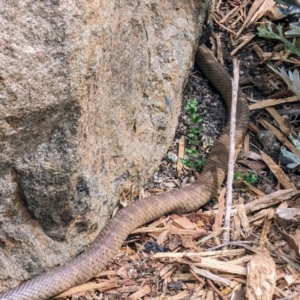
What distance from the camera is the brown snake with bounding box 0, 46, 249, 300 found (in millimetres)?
4188

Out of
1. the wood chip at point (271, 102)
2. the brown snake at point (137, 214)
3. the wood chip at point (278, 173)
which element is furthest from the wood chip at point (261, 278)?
the wood chip at point (271, 102)

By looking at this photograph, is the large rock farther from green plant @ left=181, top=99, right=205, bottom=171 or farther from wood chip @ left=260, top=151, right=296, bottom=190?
wood chip @ left=260, top=151, right=296, bottom=190

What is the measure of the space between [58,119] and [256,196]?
6.21ft

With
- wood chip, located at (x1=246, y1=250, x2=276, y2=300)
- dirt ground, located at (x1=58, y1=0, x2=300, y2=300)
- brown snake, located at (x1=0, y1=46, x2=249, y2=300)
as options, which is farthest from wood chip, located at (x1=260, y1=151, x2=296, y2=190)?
wood chip, located at (x1=246, y1=250, x2=276, y2=300)

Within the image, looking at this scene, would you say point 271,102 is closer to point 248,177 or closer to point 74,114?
point 248,177

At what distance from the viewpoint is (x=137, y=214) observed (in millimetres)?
4742

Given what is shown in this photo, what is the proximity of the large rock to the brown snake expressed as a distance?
9cm

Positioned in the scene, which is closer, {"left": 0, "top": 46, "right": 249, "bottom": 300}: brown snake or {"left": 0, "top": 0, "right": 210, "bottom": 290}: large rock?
{"left": 0, "top": 0, "right": 210, "bottom": 290}: large rock

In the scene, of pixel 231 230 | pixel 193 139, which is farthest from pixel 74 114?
pixel 193 139

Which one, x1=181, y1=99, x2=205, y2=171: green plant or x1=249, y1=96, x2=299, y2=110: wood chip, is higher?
x1=181, y1=99, x2=205, y2=171: green plant

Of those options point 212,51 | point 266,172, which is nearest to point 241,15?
point 212,51

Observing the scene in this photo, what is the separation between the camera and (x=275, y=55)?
6.26m

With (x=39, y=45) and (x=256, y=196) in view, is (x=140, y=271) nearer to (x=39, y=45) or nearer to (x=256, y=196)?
(x=256, y=196)

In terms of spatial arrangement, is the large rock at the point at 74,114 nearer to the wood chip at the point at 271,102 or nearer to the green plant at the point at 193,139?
the green plant at the point at 193,139
